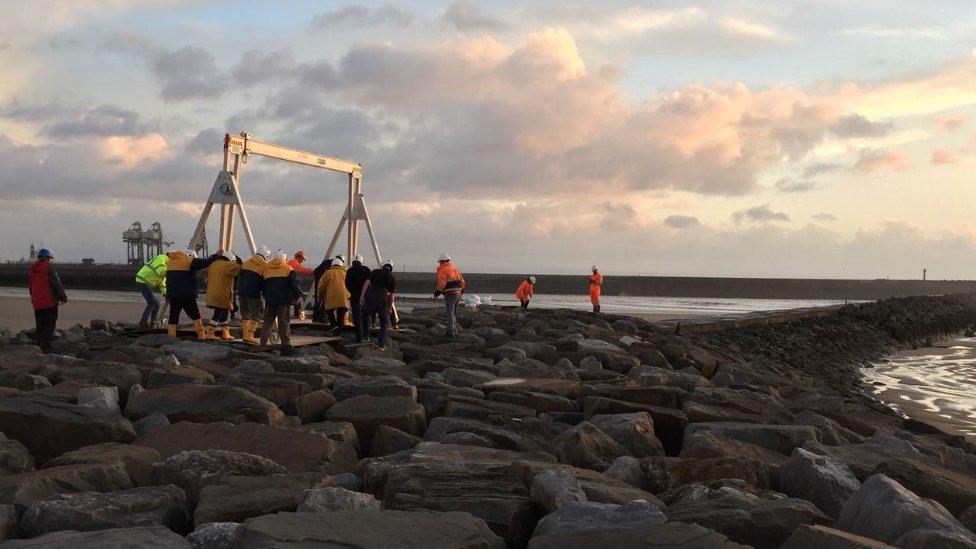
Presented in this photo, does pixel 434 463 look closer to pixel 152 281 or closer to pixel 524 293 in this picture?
pixel 152 281

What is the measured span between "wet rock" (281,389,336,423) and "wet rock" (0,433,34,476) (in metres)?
2.07

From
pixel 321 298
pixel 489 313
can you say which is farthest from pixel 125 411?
pixel 489 313

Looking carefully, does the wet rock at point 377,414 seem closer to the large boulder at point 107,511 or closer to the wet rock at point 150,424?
the wet rock at point 150,424

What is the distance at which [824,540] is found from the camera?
12.4 feet

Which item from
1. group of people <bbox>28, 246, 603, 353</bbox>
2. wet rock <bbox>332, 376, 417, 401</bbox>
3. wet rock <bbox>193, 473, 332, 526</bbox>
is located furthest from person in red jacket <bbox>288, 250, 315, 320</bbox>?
A: wet rock <bbox>193, 473, 332, 526</bbox>

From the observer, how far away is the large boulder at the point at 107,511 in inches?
166

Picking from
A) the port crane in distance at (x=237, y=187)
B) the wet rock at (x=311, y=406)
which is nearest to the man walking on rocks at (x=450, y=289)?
the port crane in distance at (x=237, y=187)

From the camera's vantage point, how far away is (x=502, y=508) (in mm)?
4453

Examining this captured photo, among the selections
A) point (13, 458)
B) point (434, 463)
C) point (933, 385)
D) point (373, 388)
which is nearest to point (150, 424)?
point (13, 458)

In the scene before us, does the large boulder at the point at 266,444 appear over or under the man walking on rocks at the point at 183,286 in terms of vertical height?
under

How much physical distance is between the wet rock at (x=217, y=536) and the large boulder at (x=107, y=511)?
44 cm

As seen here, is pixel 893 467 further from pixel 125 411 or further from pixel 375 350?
pixel 375 350

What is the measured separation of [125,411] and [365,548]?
3844 mm

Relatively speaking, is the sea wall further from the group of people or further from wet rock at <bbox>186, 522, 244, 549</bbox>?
wet rock at <bbox>186, 522, 244, 549</bbox>
